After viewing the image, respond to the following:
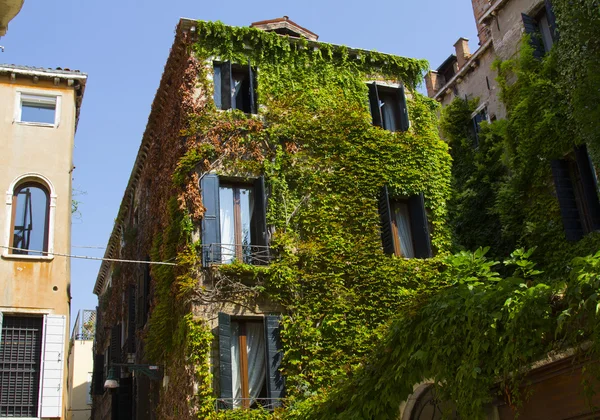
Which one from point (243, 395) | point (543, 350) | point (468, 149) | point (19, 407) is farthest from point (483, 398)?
point (468, 149)

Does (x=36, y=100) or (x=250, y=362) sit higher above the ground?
(x=36, y=100)

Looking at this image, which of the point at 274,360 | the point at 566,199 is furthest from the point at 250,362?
the point at 566,199

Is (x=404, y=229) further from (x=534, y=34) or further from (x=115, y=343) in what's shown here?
(x=115, y=343)

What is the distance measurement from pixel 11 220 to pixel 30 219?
43 centimetres

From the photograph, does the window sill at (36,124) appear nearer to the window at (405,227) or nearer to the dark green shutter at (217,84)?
the dark green shutter at (217,84)

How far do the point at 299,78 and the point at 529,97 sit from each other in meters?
5.67

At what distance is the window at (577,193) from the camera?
16.3m

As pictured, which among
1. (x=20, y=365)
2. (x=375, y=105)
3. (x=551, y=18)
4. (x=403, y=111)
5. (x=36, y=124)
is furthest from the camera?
(x=403, y=111)

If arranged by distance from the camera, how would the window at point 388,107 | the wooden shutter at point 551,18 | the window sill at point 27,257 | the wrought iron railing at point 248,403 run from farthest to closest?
the window at point 388,107 < the wooden shutter at point 551,18 < the window sill at point 27,257 < the wrought iron railing at point 248,403

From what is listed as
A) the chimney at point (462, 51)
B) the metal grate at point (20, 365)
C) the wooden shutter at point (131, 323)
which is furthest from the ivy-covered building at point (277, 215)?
the chimney at point (462, 51)

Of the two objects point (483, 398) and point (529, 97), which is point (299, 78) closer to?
point (529, 97)

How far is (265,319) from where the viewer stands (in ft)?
48.7

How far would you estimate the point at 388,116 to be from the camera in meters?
18.9

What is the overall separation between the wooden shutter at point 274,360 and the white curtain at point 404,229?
12.5 ft
